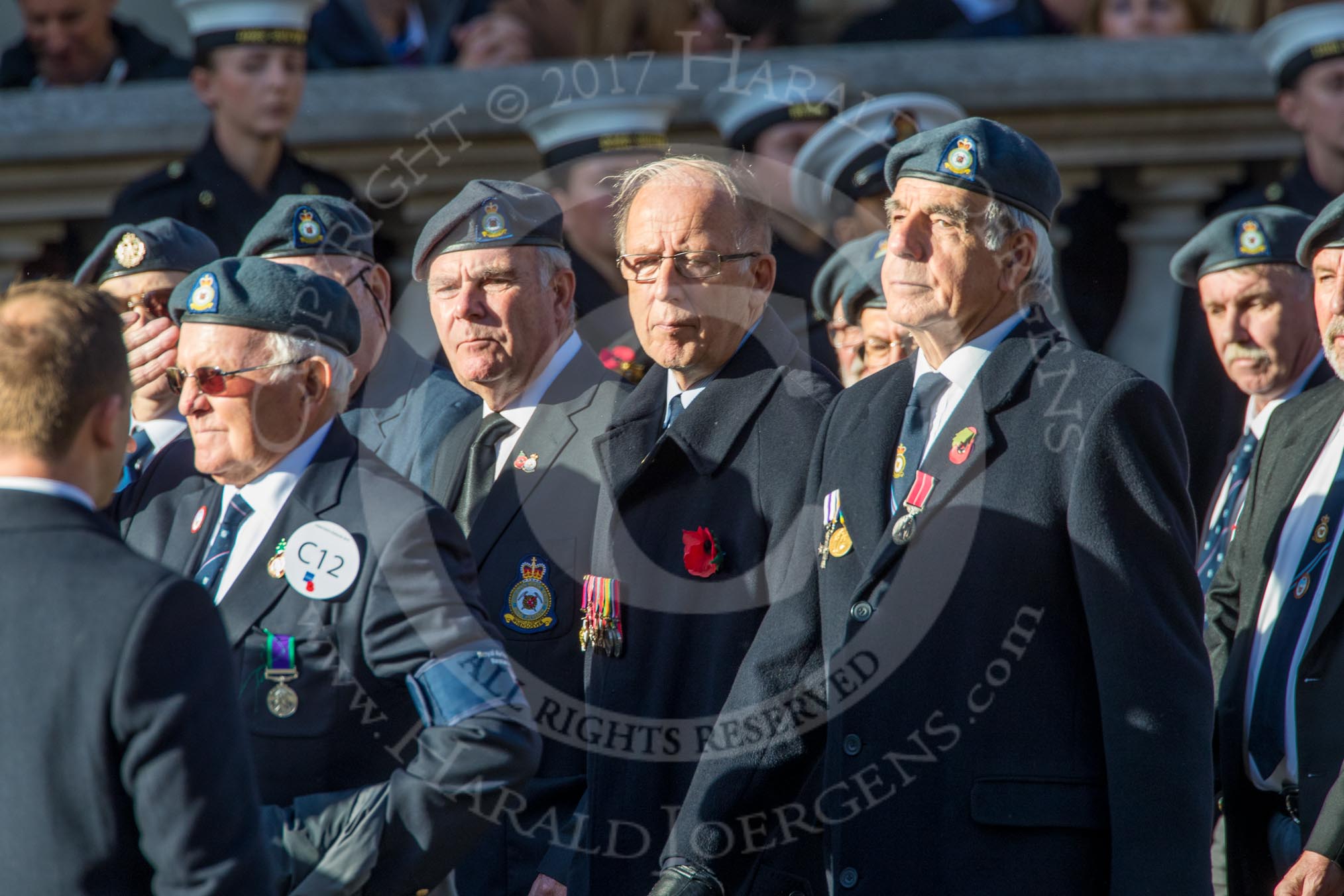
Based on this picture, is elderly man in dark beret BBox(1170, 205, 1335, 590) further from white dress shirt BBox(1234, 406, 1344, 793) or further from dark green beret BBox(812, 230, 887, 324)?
dark green beret BBox(812, 230, 887, 324)

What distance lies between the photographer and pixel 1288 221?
5.05 m

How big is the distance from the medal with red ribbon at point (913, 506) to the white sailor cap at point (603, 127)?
3.00 metres

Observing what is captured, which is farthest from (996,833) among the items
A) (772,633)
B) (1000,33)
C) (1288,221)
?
(1000,33)

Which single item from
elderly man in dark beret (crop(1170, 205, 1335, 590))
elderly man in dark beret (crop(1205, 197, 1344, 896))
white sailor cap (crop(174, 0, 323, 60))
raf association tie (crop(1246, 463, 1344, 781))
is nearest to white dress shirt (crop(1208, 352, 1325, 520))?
elderly man in dark beret (crop(1170, 205, 1335, 590))

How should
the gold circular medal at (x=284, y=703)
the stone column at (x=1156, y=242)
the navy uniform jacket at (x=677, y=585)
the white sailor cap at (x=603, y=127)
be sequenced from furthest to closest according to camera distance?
1. the stone column at (x=1156, y=242)
2. the white sailor cap at (x=603, y=127)
3. the navy uniform jacket at (x=677, y=585)
4. the gold circular medal at (x=284, y=703)

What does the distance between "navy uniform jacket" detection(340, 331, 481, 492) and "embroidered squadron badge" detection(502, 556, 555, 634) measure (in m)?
0.52

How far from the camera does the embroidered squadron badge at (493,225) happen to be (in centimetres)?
438

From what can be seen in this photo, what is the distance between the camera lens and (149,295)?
16.2 feet

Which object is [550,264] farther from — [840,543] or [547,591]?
[840,543]

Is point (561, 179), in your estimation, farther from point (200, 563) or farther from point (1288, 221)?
point (200, 563)

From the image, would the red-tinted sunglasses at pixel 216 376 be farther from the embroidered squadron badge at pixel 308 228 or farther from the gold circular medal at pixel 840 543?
the embroidered squadron badge at pixel 308 228

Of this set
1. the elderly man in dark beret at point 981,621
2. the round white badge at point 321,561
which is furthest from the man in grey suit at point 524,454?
the round white badge at point 321,561

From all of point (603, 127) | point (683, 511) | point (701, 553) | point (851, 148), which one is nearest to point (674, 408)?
point (683, 511)

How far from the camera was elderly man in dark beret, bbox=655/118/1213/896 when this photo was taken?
3.09m
